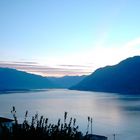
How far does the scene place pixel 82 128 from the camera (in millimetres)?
55906

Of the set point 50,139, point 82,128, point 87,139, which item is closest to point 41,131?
point 50,139

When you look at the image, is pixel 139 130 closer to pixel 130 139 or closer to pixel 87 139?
pixel 130 139

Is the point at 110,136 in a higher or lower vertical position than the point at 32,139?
lower

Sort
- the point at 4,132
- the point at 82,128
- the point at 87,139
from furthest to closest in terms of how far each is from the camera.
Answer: the point at 82,128 → the point at 87,139 → the point at 4,132

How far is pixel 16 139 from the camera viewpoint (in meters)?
4.29

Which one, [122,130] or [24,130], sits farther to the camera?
[122,130]

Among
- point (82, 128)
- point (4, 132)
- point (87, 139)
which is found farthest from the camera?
point (82, 128)

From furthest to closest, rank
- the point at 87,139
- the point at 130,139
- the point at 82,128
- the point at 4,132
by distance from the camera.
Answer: the point at 82,128 → the point at 130,139 → the point at 87,139 → the point at 4,132

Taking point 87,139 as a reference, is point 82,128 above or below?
below

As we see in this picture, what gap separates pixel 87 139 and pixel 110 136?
153 ft

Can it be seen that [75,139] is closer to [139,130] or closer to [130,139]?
[130,139]

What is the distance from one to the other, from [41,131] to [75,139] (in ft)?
1.65

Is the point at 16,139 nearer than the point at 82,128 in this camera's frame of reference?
Yes

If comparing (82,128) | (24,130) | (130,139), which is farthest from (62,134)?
(82,128)
